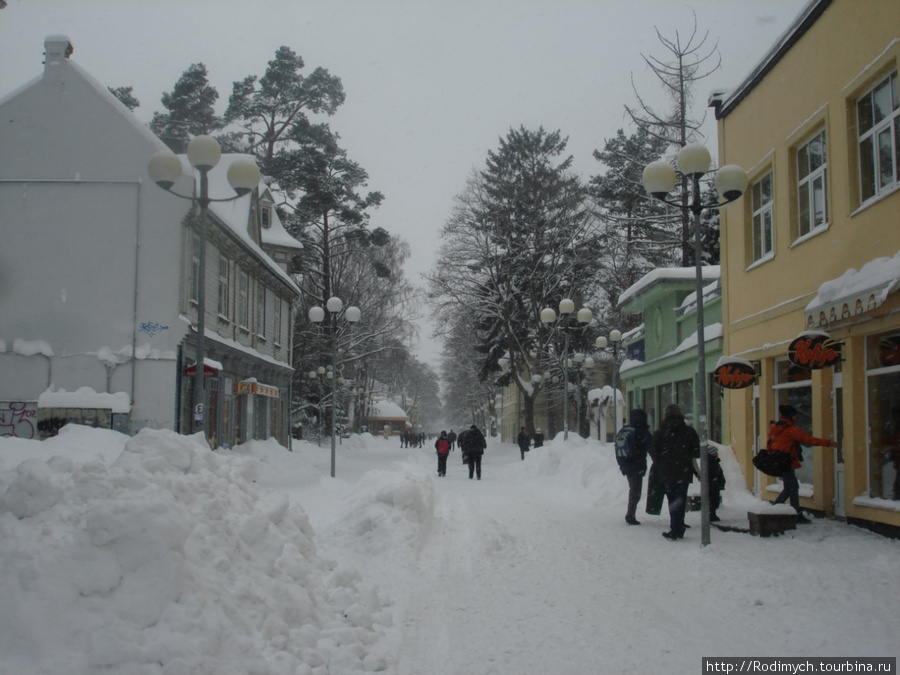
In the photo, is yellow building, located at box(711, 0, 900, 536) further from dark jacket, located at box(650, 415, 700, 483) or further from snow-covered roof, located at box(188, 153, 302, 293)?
snow-covered roof, located at box(188, 153, 302, 293)

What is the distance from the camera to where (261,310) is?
25.5 metres

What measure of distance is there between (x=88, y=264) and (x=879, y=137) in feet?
51.7

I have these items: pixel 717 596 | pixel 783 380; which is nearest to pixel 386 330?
pixel 783 380

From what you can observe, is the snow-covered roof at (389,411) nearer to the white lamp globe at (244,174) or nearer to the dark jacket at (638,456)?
the dark jacket at (638,456)

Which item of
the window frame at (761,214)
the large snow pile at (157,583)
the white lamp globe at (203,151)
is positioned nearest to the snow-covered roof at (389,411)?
the window frame at (761,214)

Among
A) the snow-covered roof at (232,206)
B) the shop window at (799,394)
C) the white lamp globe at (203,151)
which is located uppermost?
the snow-covered roof at (232,206)

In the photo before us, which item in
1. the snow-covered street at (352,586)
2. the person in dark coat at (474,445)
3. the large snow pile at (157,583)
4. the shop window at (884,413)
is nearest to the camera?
the large snow pile at (157,583)

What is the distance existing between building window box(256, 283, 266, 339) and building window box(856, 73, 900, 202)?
60.7 ft

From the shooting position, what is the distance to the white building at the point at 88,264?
55.1 feet

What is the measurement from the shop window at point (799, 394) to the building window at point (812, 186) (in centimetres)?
231

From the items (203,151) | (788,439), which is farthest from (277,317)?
(788,439)

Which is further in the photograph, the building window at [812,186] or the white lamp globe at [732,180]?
the building window at [812,186]

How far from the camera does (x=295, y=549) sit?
6309mm

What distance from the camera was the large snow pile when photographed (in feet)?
13.1
